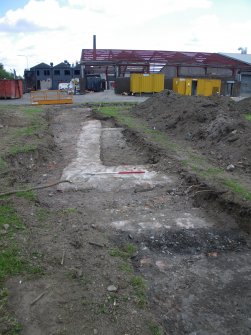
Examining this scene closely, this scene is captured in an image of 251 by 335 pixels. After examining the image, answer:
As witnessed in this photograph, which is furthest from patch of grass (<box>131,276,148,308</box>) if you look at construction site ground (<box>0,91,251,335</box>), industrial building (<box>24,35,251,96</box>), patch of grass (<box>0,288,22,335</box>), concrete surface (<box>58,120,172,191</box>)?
industrial building (<box>24,35,251,96</box>)

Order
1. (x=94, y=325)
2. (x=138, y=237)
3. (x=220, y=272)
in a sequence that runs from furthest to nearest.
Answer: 1. (x=138, y=237)
2. (x=220, y=272)
3. (x=94, y=325)

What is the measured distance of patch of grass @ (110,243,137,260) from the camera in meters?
4.60

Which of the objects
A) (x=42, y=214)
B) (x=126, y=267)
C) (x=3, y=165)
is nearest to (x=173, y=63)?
(x=3, y=165)

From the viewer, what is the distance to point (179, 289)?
158 inches

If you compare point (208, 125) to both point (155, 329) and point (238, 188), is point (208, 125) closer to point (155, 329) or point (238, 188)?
point (238, 188)

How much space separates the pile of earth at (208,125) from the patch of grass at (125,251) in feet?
14.1

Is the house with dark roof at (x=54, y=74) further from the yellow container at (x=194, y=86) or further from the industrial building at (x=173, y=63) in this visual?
the yellow container at (x=194, y=86)

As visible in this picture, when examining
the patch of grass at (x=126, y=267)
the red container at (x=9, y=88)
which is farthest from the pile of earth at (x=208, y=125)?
the red container at (x=9, y=88)

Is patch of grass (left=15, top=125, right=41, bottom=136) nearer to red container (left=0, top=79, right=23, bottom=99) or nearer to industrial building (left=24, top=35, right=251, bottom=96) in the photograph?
red container (left=0, top=79, right=23, bottom=99)

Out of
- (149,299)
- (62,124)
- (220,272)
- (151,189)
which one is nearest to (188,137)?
(151,189)

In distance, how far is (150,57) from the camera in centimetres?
4406

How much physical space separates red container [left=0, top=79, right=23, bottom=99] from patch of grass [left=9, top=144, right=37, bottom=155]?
20.8m

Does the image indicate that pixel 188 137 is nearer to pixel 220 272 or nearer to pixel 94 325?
pixel 220 272

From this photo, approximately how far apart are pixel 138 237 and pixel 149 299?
4.93 feet
